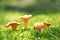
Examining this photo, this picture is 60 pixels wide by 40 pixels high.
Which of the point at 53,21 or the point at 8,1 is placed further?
the point at 8,1

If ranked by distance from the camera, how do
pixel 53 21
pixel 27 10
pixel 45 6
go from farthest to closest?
pixel 45 6 → pixel 27 10 → pixel 53 21

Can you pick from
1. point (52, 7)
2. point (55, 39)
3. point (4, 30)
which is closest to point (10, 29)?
point (4, 30)

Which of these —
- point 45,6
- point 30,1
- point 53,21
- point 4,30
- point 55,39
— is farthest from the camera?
point 30,1

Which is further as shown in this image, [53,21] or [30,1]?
[30,1]

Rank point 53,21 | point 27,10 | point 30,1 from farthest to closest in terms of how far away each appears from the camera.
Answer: point 30,1
point 27,10
point 53,21

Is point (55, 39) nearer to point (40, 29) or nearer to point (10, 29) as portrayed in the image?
point (40, 29)

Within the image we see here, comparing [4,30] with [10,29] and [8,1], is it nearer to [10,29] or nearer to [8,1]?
[10,29]

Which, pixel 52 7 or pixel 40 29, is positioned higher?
pixel 52 7

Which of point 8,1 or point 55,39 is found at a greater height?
point 8,1

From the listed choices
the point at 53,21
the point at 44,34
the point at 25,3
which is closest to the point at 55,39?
the point at 44,34
